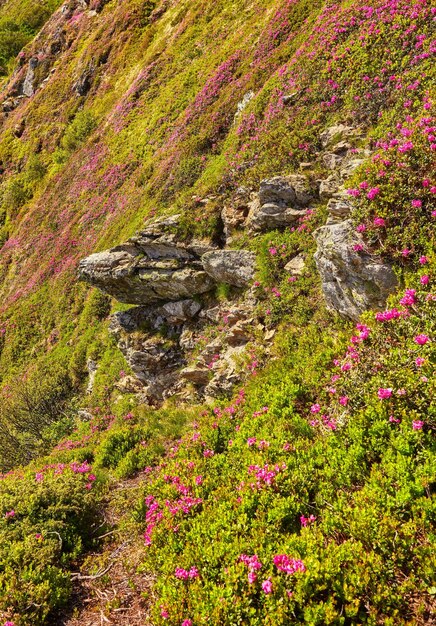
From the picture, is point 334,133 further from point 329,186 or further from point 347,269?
point 347,269

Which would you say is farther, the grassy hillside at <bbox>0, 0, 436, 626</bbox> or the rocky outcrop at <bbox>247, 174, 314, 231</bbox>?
the rocky outcrop at <bbox>247, 174, 314, 231</bbox>

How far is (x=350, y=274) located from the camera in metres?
8.93

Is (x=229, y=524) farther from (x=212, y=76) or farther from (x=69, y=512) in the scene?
(x=212, y=76)

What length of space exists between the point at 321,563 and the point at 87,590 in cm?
502

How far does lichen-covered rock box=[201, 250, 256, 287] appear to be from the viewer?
14.8 m

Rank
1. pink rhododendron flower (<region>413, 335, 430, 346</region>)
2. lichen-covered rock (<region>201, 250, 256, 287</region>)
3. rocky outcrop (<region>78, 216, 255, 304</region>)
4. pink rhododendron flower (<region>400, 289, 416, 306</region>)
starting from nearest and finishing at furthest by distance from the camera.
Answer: pink rhododendron flower (<region>413, 335, 430, 346</region>)
pink rhododendron flower (<region>400, 289, 416, 306</region>)
lichen-covered rock (<region>201, 250, 256, 287</region>)
rocky outcrop (<region>78, 216, 255, 304</region>)

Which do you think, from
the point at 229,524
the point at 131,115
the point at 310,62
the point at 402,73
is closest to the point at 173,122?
the point at 131,115

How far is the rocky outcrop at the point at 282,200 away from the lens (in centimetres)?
1420

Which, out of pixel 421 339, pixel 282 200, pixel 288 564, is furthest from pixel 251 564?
pixel 282 200

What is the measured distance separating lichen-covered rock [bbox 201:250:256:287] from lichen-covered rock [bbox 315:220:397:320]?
5033mm

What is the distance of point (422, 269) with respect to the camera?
7.25 metres

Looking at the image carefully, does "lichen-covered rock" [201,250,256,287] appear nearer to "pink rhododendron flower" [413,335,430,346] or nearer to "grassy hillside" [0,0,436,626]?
"grassy hillside" [0,0,436,626]

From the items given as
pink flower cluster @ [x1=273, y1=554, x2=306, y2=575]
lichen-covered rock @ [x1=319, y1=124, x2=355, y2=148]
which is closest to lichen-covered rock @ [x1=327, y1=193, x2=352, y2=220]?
lichen-covered rock @ [x1=319, y1=124, x2=355, y2=148]

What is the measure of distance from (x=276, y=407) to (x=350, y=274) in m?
3.87
